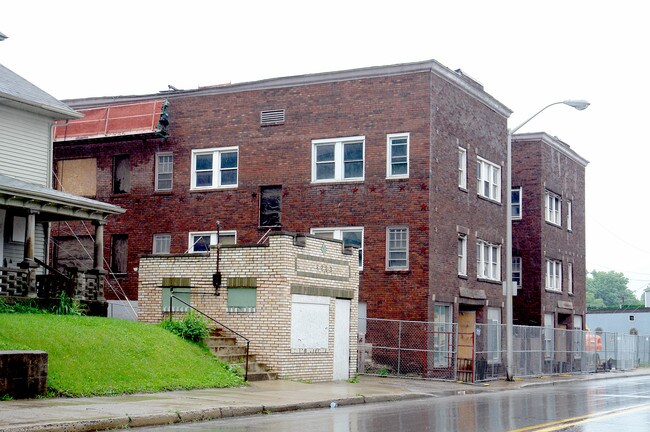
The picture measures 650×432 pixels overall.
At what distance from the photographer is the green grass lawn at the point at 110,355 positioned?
18391mm

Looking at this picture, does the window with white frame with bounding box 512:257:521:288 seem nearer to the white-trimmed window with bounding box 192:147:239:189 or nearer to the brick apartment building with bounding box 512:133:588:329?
the brick apartment building with bounding box 512:133:588:329

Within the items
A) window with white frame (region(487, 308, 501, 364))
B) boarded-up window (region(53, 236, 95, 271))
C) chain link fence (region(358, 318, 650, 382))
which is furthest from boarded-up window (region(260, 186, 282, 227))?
window with white frame (region(487, 308, 501, 364))

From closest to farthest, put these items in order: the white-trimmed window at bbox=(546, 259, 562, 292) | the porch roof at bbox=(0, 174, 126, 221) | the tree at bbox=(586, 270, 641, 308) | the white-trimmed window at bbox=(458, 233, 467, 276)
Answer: the porch roof at bbox=(0, 174, 126, 221), the white-trimmed window at bbox=(458, 233, 467, 276), the white-trimmed window at bbox=(546, 259, 562, 292), the tree at bbox=(586, 270, 641, 308)

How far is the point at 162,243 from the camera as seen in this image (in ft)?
123

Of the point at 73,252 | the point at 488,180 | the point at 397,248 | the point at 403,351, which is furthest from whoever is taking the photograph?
the point at 488,180

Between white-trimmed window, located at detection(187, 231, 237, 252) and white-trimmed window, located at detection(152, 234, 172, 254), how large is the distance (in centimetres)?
107

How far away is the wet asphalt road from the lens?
49.6 feet

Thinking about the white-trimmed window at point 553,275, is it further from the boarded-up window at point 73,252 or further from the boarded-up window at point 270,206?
the boarded-up window at point 73,252

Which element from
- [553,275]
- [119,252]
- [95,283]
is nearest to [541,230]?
[553,275]

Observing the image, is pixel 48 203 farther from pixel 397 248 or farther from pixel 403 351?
pixel 403 351

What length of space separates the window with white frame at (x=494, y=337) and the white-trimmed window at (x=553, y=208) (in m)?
7.81

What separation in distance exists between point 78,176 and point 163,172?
12.7 feet

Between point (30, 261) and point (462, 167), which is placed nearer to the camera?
point (30, 261)

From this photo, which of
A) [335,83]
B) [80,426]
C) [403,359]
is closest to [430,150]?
[335,83]
